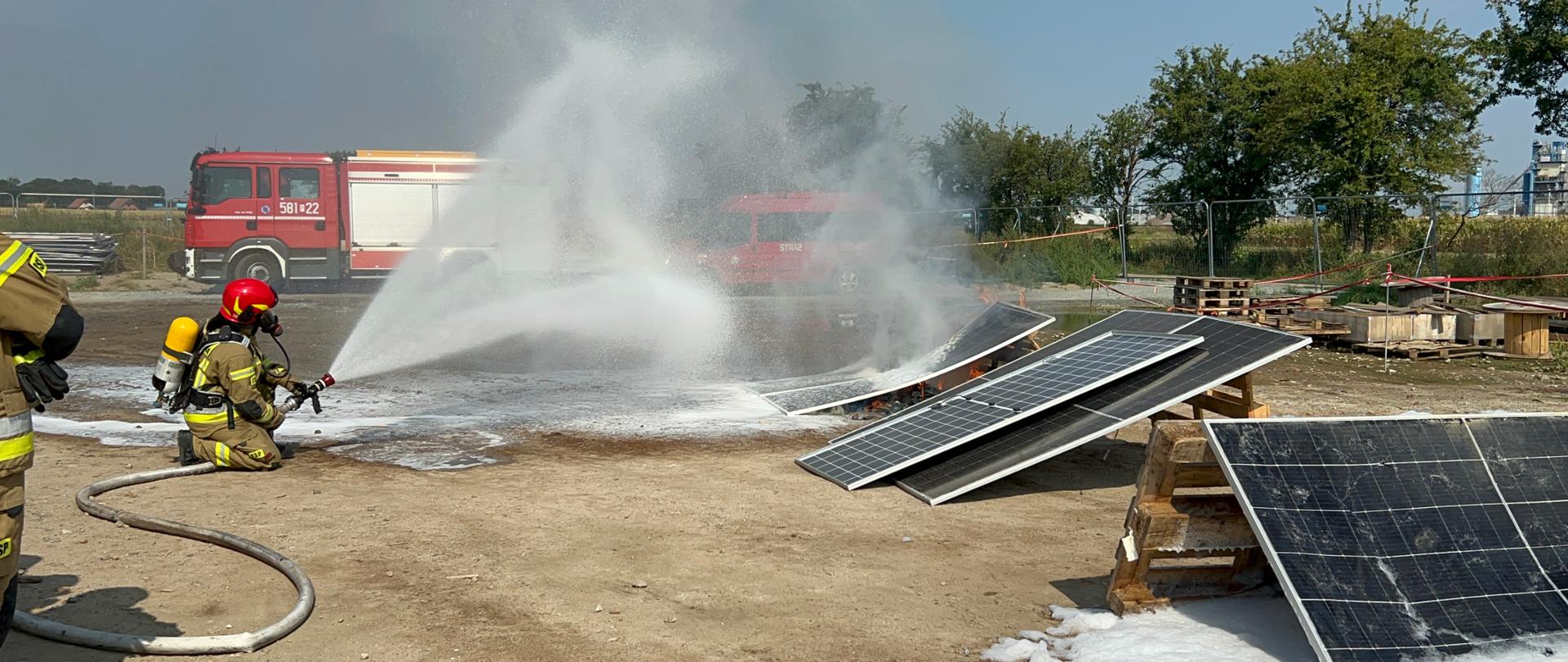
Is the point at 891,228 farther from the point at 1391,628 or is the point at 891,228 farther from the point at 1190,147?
the point at 1391,628

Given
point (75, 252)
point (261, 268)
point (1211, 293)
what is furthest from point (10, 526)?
point (75, 252)

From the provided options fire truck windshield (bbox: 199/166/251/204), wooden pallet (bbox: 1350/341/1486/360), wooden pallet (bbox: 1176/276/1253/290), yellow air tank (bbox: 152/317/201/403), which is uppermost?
fire truck windshield (bbox: 199/166/251/204)

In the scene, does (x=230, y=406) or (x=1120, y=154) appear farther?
(x=1120, y=154)

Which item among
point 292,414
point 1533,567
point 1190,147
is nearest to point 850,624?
point 1533,567

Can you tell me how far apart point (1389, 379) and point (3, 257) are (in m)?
14.3

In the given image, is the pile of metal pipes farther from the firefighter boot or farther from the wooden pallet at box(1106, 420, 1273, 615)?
the wooden pallet at box(1106, 420, 1273, 615)

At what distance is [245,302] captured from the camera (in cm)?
818

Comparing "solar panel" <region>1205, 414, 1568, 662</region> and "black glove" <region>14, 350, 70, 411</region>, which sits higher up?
"black glove" <region>14, 350, 70, 411</region>

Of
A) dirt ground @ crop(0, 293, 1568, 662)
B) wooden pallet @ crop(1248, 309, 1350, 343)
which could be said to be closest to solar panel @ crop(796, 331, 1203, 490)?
dirt ground @ crop(0, 293, 1568, 662)

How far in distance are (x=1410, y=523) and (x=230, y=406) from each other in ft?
24.9

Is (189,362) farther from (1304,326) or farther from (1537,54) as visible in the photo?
(1537,54)

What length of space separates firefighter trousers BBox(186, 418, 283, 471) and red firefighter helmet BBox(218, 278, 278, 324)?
0.77 metres

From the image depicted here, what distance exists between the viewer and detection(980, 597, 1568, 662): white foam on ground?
459 cm

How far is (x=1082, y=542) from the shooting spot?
680 cm
